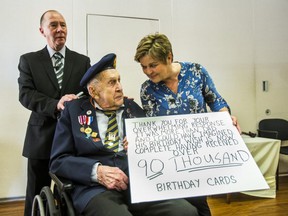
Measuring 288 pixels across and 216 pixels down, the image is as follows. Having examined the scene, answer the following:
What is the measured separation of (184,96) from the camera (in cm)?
149

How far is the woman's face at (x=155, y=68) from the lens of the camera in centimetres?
142

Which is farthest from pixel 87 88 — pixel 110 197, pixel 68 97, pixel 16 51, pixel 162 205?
pixel 16 51

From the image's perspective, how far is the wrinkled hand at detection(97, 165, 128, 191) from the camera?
47.6 inches

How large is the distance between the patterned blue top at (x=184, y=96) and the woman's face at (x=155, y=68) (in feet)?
0.21

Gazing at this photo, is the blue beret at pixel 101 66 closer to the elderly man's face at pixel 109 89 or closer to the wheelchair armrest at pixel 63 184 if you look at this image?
the elderly man's face at pixel 109 89

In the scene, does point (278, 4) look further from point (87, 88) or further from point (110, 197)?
point (110, 197)

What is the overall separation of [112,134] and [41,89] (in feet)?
2.21

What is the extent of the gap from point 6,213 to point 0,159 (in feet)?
1.86

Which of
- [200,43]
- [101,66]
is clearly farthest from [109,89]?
[200,43]

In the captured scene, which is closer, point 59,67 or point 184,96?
point 184,96

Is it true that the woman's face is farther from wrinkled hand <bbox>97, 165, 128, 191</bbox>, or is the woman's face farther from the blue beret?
wrinkled hand <bbox>97, 165, 128, 191</bbox>

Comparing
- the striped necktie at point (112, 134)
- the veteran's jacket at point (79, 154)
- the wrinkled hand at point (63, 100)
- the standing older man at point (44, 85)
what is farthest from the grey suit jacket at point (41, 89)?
the striped necktie at point (112, 134)

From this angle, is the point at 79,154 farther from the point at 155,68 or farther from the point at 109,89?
the point at 155,68

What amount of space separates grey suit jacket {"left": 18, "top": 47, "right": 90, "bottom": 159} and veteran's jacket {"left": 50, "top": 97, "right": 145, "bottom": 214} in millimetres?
317
